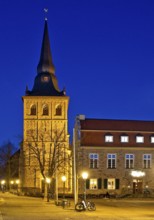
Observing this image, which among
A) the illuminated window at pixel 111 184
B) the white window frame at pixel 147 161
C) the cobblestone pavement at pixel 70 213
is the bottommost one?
the cobblestone pavement at pixel 70 213

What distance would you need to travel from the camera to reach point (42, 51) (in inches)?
3991

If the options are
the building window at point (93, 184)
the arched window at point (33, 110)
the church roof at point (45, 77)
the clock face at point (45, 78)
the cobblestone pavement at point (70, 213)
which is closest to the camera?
the cobblestone pavement at point (70, 213)

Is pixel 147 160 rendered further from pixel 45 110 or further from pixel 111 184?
pixel 45 110

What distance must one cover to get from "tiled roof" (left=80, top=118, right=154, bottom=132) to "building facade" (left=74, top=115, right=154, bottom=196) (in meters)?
0.16

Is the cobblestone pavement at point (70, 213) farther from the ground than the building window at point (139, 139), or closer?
closer

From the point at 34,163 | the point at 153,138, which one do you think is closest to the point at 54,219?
the point at 153,138

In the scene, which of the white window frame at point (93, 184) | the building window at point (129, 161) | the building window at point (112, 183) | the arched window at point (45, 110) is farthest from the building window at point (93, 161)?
the arched window at point (45, 110)

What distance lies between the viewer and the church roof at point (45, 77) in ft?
314

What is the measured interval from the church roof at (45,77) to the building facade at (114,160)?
74.1ft

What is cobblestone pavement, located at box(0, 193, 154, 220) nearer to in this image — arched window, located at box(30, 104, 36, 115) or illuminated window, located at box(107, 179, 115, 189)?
illuminated window, located at box(107, 179, 115, 189)

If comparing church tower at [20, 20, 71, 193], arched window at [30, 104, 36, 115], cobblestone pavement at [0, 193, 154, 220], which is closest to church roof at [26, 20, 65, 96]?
church tower at [20, 20, 71, 193]

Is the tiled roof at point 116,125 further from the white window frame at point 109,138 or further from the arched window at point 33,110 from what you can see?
the arched window at point 33,110

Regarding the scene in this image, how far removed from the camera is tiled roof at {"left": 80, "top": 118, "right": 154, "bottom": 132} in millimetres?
74625

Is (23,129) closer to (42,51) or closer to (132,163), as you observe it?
(42,51)
